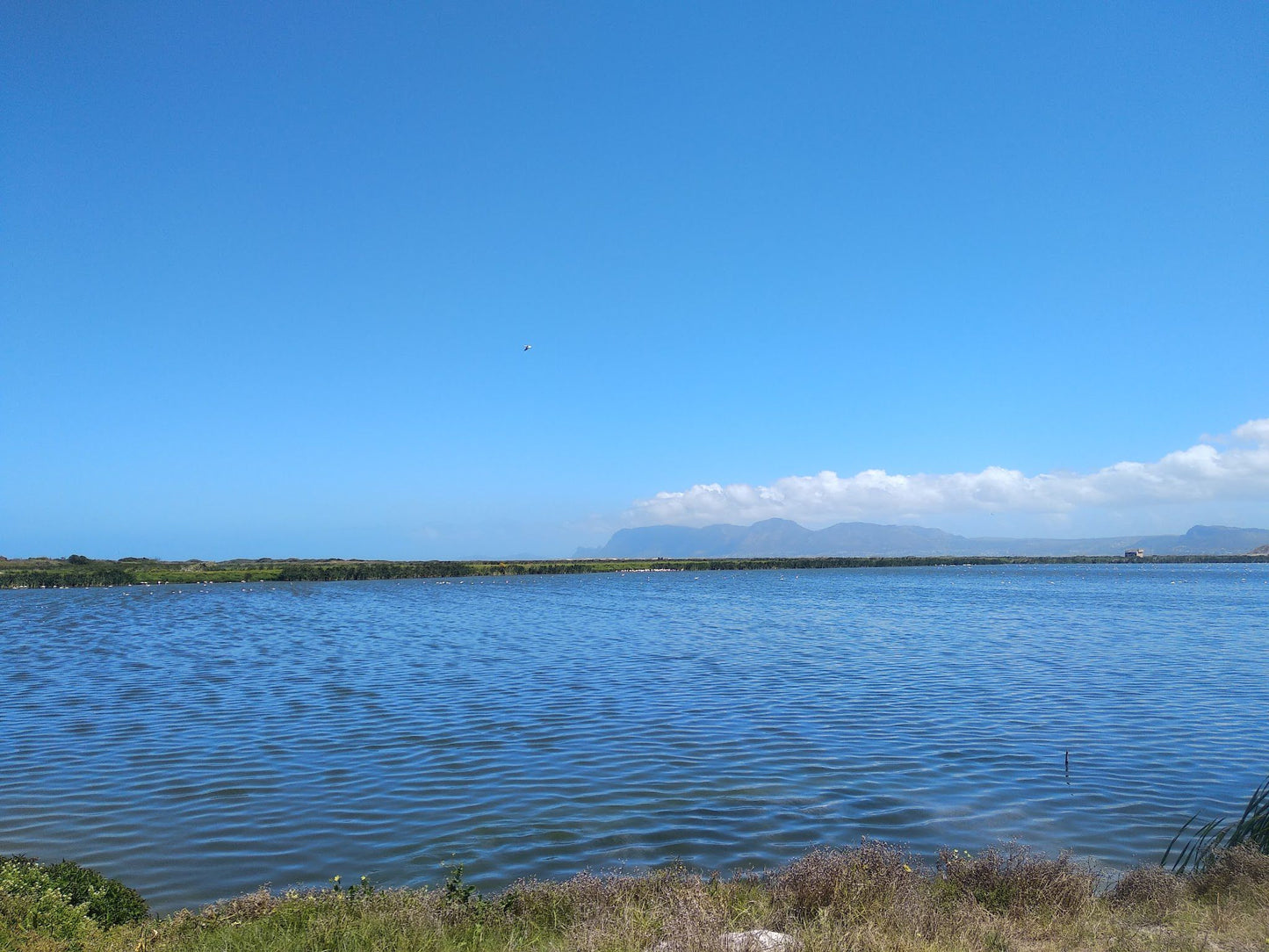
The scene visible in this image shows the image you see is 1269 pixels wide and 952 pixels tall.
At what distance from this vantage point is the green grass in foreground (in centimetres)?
735

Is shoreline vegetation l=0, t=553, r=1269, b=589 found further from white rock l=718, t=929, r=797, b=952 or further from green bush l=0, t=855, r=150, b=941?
white rock l=718, t=929, r=797, b=952

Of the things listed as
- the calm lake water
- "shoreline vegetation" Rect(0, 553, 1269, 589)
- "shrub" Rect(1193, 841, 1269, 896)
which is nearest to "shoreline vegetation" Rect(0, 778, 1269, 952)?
"shrub" Rect(1193, 841, 1269, 896)

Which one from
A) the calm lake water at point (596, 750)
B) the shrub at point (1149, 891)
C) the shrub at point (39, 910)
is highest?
the shrub at point (39, 910)

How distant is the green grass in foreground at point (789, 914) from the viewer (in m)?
7.35

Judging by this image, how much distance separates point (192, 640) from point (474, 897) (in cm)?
3876

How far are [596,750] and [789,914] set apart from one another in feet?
32.0

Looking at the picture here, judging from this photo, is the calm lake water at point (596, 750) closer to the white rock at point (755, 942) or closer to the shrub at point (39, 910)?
the shrub at point (39, 910)

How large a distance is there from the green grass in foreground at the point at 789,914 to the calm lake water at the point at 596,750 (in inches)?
91.9

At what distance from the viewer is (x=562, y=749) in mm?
17797

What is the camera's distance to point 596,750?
1767 centimetres

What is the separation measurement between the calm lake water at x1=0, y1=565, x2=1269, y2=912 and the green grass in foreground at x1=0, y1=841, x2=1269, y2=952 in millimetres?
2335

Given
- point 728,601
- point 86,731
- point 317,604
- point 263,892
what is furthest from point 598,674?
point 317,604

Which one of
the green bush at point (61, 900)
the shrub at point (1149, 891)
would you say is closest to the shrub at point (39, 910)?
the green bush at point (61, 900)

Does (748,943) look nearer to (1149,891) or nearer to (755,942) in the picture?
(755,942)
